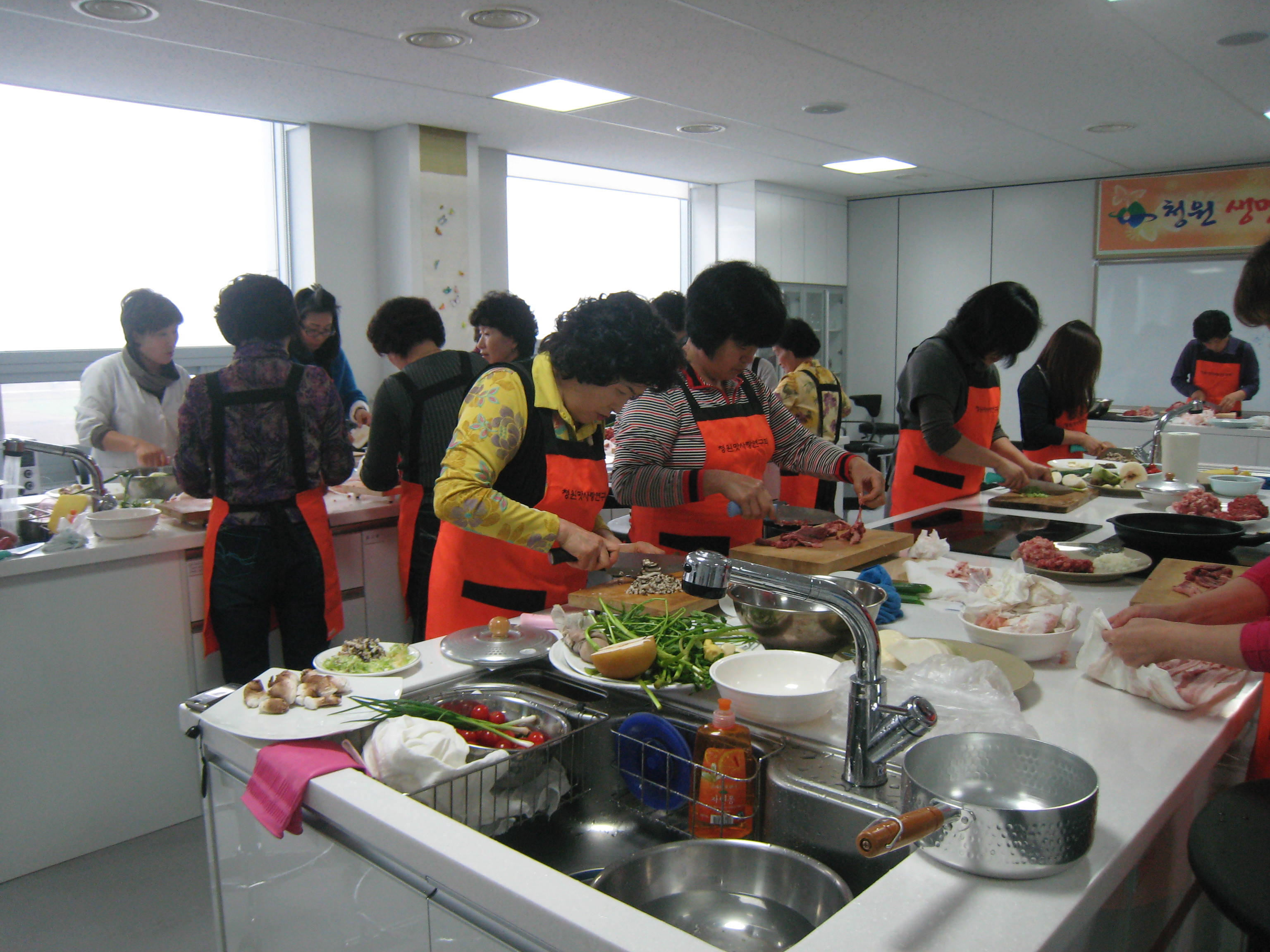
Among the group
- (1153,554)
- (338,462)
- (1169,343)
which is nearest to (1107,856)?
(1153,554)

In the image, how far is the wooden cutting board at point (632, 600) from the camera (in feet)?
5.60

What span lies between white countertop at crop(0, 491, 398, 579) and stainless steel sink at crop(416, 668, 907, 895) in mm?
1667

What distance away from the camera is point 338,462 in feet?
9.37

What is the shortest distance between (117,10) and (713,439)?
2890mm

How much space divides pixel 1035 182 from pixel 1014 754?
7.77m

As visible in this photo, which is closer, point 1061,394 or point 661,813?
point 661,813

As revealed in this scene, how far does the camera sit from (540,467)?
2029 millimetres

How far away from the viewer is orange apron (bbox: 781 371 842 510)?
4.37 meters

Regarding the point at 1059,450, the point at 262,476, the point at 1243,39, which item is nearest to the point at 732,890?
the point at 262,476

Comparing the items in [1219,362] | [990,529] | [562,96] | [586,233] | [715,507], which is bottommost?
[990,529]

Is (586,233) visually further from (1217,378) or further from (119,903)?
(119,903)

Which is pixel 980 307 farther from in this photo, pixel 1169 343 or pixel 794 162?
pixel 1169 343

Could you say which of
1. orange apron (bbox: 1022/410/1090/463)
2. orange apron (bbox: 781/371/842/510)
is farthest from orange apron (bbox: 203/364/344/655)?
orange apron (bbox: 1022/410/1090/463)

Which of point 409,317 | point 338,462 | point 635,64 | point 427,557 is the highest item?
point 635,64
